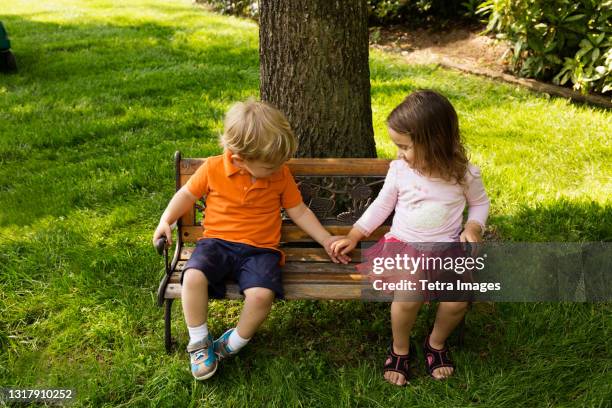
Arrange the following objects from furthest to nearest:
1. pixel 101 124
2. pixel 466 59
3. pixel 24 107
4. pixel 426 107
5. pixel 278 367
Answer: pixel 466 59, pixel 24 107, pixel 101 124, pixel 278 367, pixel 426 107

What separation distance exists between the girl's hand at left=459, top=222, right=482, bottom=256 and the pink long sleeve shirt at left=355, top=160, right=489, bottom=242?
0.12ft

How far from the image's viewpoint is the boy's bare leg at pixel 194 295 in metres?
2.65

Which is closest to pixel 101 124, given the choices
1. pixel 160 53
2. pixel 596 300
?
pixel 160 53

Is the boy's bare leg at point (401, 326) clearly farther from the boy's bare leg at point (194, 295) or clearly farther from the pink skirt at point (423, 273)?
the boy's bare leg at point (194, 295)

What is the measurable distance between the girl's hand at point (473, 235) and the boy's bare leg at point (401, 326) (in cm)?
35

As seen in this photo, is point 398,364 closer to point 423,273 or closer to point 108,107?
point 423,273

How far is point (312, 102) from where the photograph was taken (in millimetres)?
3338

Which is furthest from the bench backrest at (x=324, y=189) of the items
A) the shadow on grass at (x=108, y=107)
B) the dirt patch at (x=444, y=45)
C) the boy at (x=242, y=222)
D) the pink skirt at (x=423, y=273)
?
the dirt patch at (x=444, y=45)

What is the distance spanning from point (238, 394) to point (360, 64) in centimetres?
187

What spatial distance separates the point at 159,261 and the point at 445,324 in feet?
5.79

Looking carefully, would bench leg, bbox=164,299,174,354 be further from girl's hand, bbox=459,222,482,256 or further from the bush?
the bush

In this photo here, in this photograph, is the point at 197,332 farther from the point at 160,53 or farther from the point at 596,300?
the point at 160,53

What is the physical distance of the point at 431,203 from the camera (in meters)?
2.71

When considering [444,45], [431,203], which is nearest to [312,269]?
[431,203]
